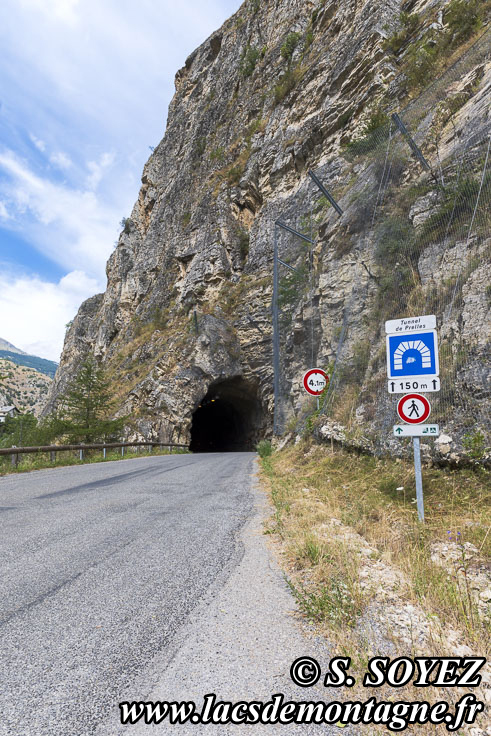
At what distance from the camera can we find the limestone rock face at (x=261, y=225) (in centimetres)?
1030

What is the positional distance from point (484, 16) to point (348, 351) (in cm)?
1241

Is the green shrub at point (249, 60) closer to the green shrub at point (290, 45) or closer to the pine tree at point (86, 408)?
the green shrub at point (290, 45)

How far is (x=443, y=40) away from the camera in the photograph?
44.1ft

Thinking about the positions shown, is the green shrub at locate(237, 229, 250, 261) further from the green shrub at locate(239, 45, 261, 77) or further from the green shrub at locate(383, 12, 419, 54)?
the green shrub at locate(239, 45, 261, 77)

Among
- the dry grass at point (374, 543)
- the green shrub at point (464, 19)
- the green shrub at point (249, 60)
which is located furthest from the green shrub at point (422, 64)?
the green shrub at point (249, 60)

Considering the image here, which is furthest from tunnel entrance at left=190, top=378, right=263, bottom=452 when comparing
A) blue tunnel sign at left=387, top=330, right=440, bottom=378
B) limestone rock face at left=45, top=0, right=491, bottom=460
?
blue tunnel sign at left=387, top=330, right=440, bottom=378

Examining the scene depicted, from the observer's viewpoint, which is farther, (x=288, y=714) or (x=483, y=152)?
(x=483, y=152)

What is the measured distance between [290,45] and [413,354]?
38440 millimetres

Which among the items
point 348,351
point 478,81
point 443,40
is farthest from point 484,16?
point 348,351

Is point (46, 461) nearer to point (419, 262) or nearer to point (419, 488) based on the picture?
point (419, 488)

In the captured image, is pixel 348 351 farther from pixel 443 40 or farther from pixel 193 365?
pixel 193 365

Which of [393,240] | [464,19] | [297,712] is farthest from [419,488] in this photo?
[464,19]

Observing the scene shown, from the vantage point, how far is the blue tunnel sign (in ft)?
14.7

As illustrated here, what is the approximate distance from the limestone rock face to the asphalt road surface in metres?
4.55
